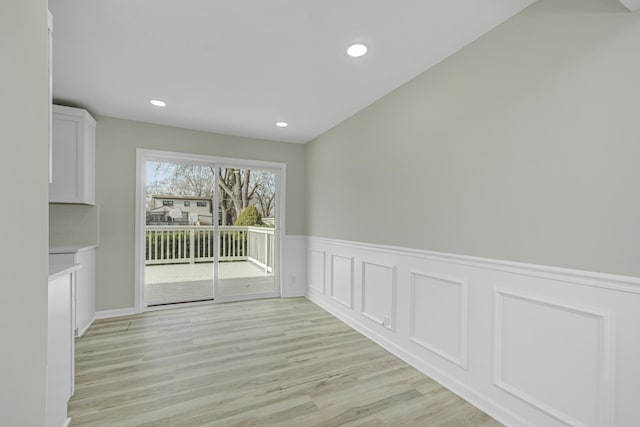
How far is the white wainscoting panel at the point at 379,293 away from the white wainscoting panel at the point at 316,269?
0.99 meters

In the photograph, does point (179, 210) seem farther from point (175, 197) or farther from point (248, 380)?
point (248, 380)

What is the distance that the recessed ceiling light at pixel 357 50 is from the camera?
6.64 feet

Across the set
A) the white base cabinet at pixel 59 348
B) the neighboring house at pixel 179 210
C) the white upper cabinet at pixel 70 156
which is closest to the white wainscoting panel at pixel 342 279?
the neighboring house at pixel 179 210

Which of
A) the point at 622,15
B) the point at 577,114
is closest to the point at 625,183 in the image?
the point at 577,114

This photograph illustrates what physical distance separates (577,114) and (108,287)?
4646 millimetres

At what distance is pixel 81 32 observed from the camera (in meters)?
1.90

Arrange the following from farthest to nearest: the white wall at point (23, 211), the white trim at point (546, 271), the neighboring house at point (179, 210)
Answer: the neighboring house at point (179, 210)
the white trim at point (546, 271)
the white wall at point (23, 211)

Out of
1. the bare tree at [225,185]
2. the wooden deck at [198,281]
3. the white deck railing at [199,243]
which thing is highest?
the bare tree at [225,185]

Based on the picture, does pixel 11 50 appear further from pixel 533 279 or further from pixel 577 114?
pixel 533 279

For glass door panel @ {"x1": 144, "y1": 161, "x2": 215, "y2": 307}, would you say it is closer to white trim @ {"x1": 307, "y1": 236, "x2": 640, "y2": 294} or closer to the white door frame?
the white door frame

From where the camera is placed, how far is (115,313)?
3.47m

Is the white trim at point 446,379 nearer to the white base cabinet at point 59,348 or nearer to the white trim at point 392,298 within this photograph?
the white trim at point 392,298

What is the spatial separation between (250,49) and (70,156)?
2.42 metres

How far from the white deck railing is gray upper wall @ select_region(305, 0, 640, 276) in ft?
8.18
